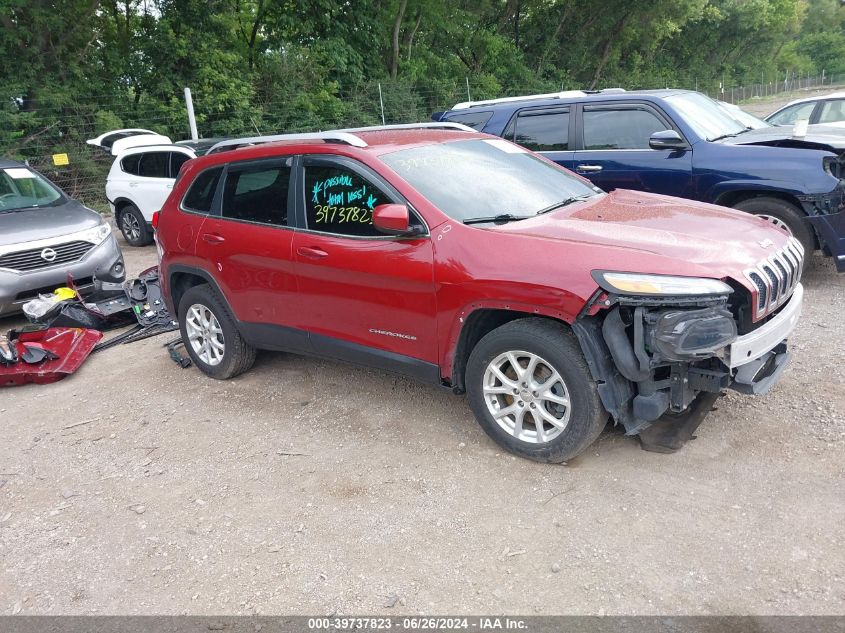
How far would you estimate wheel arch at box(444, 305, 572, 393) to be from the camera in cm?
372

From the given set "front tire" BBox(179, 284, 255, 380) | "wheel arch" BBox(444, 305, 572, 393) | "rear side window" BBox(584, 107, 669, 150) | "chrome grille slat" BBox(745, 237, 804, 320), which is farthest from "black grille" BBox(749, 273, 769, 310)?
"rear side window" BBox(584, 107, 669, 150)

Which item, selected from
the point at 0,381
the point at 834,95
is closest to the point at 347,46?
the point at 834,95

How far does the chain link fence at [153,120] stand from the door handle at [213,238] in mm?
10748

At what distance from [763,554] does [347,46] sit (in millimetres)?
21318

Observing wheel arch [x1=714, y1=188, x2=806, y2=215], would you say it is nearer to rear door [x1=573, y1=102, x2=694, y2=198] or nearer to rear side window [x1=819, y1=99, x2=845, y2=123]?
rear door [x1=573, y1=102, x2=694, y2=198]

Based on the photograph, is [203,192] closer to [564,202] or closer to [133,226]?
[564,202]

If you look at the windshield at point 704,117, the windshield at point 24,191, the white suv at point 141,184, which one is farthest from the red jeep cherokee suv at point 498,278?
the white suv at point 141,184

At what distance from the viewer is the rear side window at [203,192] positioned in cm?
517

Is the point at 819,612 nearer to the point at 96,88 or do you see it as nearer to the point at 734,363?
the point at 734,363

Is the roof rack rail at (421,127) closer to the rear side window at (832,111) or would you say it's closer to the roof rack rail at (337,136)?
the roof rack rail at (337,136)

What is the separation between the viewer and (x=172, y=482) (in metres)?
3.98

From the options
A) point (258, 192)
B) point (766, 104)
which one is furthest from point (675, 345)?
point (766, 104)

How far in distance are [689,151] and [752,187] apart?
0.68 metres

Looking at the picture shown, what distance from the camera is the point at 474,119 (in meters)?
8.17
